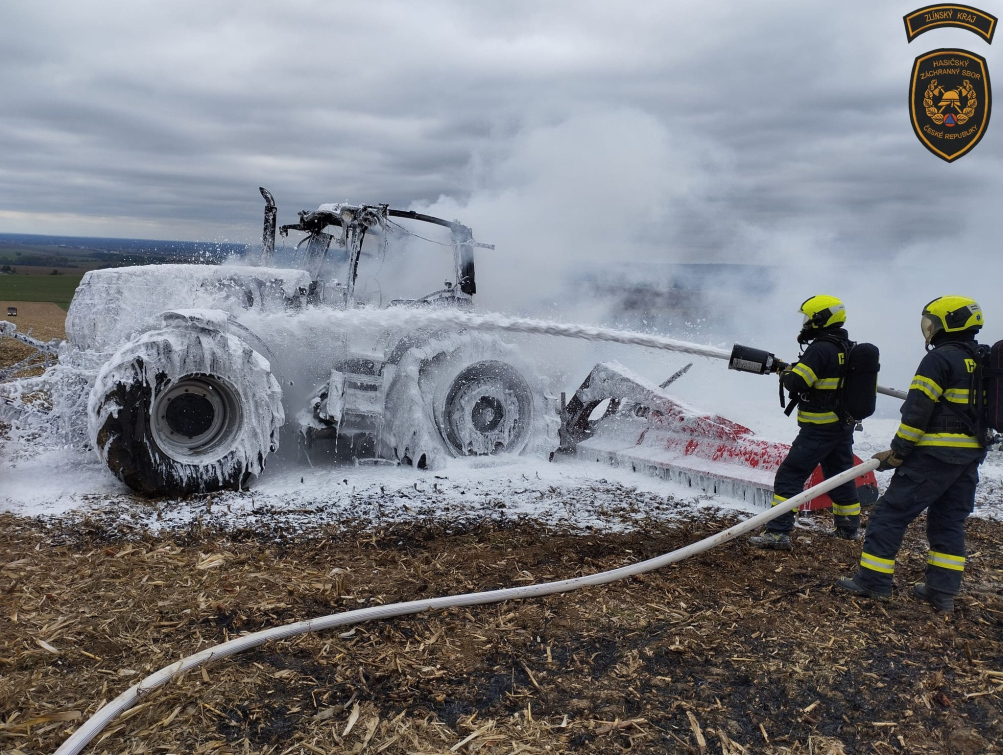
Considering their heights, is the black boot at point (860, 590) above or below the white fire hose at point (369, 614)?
above

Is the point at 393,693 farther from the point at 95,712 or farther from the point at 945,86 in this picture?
the point at 945,86

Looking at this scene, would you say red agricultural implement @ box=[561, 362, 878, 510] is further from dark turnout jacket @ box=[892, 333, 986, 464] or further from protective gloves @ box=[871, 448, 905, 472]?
dark turnout jacket @ box=[892, 333, 986, 464]

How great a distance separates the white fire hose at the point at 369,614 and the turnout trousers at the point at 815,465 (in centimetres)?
67

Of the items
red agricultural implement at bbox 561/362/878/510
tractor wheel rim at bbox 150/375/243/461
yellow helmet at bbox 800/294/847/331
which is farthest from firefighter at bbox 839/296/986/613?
tractor wheel rim at bbox 150/375/243/461

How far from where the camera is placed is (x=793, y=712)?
316cm

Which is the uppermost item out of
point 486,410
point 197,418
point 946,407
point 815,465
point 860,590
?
Answer: point 946,407

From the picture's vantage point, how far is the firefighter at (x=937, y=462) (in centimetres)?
423

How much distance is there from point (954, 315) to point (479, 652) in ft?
10.5

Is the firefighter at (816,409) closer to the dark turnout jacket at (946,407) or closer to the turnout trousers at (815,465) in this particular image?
the turnout trousers at (815,465)

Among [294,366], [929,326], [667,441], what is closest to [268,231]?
[294,366]

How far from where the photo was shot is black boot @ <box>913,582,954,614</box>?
4285 millimetres

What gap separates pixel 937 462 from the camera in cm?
429

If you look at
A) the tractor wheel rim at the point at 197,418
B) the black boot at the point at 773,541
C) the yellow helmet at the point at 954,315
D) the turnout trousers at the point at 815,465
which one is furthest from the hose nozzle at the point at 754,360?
the tractor wheel rim at the point at 197,418

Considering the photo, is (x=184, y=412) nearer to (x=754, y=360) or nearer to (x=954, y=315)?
(x=754, y=360)
